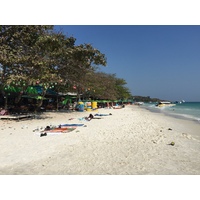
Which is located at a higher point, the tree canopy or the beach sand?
the tree canopy

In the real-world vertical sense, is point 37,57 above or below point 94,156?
above

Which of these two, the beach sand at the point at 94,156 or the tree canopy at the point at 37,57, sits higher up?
the tree canopy at the point at 37,57

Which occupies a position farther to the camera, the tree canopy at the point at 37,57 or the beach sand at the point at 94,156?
the tree canopy at the point at 37,57

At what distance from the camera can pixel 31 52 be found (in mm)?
13711

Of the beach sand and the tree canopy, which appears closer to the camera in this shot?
the beach sand

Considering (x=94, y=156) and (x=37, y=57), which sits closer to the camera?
(x=94, y=156)
